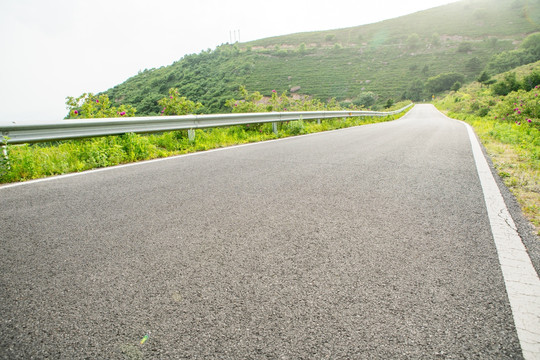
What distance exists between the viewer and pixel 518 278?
1528mm

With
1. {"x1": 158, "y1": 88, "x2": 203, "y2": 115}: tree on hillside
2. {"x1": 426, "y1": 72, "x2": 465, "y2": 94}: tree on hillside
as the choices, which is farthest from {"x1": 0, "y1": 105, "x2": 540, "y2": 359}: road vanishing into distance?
{"x1": 426, "y1": 72, "x2": 465, "y2": 94}: tree on hillside

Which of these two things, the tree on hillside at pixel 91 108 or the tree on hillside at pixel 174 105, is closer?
the tree on hillside at pixel 91 108

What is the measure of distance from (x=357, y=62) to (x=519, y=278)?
90.8 m

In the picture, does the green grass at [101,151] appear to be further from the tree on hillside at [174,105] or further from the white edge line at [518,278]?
the white edge line at [518,278]

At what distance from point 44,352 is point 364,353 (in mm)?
1249

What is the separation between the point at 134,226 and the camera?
7.32 feet

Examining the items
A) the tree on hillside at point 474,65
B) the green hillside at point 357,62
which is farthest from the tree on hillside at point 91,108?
the tree on hillside at point 474,65

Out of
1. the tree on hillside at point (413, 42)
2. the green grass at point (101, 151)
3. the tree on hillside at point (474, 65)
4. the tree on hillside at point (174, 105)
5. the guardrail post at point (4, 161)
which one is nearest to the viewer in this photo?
the guardrail post at point (4, 161)

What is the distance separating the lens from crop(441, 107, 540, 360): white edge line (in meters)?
1.14

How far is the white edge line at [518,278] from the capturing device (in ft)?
3.73

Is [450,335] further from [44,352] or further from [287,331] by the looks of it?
[44,352]

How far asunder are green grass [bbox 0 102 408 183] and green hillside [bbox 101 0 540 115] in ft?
145

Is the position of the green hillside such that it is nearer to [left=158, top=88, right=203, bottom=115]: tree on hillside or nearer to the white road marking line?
[left=158, top=88, right=203, bottom=115]: tree on hillside

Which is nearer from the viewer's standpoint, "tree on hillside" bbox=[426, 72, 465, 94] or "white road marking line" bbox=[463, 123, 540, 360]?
"white road marking line" bbox=[463, 123, 540, 360]
